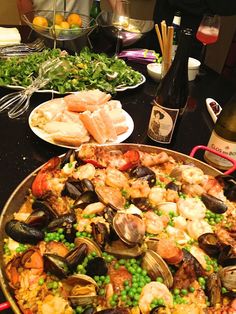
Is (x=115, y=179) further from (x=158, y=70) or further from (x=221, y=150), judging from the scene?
(x=158, y=70)

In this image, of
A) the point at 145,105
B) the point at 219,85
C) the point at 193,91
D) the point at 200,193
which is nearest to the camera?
the point at 200,193

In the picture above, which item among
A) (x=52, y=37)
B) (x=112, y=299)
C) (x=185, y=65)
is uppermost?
(x=185, y=65)

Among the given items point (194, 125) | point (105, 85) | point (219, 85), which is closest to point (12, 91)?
point (105, 85)

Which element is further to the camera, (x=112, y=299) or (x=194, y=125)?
(x=194, y=125)

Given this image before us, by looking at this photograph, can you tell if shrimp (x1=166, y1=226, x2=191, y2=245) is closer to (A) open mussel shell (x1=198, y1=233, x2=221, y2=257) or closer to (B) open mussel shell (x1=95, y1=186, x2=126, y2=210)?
(A) open mussel shell (x1=198, y1=233, x2=221, y2=257)

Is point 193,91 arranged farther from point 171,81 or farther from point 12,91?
point 12,91

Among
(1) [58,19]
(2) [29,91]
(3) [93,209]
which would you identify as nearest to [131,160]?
(3) [93,209]

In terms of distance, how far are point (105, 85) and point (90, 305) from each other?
137 centimetres

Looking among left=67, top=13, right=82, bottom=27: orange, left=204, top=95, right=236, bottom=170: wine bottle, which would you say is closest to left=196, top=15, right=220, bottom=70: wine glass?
left=67, top=13, right=82, bottom=27: orange

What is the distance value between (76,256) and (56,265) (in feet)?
0.18

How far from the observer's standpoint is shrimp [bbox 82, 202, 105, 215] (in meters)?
0.91

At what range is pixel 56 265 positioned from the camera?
734 mm

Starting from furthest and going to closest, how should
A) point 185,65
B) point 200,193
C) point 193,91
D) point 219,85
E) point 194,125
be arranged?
point 219,85
point 193,91
point 194,125
point 185,65
point 200,193

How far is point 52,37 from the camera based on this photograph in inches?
87.1
